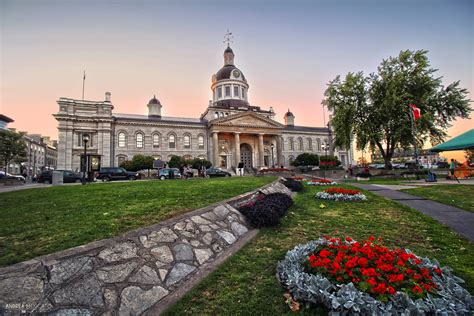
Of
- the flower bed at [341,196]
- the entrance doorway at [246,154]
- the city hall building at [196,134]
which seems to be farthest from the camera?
the entrance doorway at [246,154]

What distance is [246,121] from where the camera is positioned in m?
47.3

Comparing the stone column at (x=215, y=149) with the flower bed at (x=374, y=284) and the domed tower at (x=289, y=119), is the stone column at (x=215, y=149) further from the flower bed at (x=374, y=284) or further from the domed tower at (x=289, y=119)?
the flower bed at (x=374, y=284)

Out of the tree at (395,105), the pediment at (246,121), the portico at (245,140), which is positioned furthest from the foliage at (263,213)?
the pediment at (246,121)

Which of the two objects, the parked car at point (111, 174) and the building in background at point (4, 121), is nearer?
the parked car at point (111, 174)

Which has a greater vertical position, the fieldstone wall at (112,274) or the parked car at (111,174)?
the parked car at (111,174)

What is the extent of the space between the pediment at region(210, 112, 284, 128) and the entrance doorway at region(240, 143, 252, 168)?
604 cm

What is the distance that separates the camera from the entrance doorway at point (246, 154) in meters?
50.7

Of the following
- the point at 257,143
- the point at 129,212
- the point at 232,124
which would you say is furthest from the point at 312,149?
the point at 129,212

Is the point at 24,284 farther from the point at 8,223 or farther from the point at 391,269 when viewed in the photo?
the point at 391,269

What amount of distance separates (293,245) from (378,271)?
1.98 m

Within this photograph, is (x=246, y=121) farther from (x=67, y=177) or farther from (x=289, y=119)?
(x=67, y=177)

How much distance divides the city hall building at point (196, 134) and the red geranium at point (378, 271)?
4174 centimetres

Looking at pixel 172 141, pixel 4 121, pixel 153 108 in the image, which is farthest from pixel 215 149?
pixel 4 121

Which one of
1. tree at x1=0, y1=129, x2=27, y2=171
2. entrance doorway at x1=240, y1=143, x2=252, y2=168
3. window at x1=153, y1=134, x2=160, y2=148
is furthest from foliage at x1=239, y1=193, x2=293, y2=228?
tree at x1=0, y1=129, x2=27, y2=171
